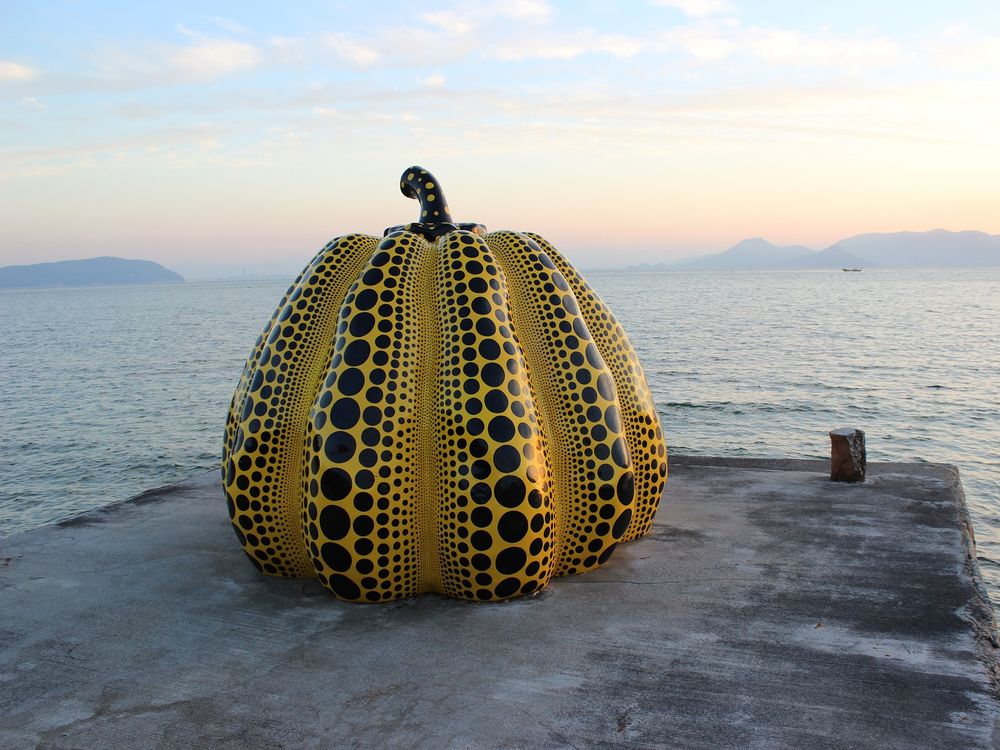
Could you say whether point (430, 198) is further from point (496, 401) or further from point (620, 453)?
point (620, 453)

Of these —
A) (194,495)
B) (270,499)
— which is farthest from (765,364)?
(270,499)

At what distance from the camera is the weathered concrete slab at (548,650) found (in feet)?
15.6

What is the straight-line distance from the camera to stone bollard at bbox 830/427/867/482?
30.1 feet

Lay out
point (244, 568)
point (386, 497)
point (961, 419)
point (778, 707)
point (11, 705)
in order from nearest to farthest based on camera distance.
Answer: point (778, 707)
point (11, 705)
point (386, 497)
point (244, 568)
point (961, 419)

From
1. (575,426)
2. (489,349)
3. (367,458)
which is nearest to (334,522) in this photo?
(367,458)

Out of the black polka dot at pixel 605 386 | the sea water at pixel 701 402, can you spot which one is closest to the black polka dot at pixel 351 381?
the black polka dot at pixel 605 386

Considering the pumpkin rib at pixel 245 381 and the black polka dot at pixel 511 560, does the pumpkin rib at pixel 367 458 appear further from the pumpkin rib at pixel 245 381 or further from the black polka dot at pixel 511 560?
the pumpkin rib at pixel 245 381

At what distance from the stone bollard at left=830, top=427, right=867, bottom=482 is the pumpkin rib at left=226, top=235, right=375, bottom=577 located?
18.5 feet

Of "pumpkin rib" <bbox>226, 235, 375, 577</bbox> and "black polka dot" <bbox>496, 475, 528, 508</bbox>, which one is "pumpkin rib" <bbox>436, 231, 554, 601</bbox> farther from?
"pumpkin rib" <bbox>226, 235, 375, 577</bbox>

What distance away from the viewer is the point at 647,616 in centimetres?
611

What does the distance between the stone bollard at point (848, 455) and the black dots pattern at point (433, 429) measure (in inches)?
117

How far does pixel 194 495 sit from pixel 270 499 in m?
3.75

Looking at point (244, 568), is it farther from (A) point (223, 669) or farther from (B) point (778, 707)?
(B) point (778, 707)

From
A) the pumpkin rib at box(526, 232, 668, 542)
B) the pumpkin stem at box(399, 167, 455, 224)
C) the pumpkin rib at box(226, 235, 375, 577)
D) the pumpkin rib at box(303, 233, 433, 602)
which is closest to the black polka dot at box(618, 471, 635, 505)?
the pumpkin rib at box(526, 232, 668, 542)
